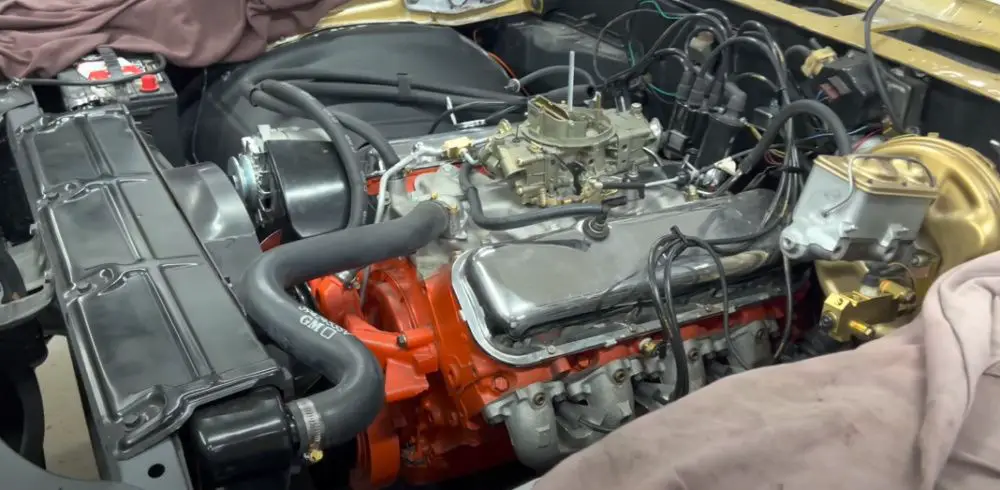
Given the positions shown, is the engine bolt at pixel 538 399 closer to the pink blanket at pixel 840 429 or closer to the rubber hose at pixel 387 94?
the pink blanket at pixel 840 429

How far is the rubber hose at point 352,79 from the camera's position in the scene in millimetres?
2148

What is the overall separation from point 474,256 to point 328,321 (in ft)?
0.94

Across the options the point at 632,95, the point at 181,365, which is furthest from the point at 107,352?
the point at 632,95

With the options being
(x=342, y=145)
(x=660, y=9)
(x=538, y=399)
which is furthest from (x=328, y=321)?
(x=660, y=9)

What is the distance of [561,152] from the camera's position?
156cm

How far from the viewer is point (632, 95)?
6.91ft

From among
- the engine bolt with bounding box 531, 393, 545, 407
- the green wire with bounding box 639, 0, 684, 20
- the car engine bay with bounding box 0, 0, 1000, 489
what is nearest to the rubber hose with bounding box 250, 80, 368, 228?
the car engine bay with bounding box 0, 0, 1000, 489

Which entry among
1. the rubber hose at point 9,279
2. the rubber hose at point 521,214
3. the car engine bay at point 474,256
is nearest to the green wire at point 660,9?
the car engine bay at point 474,256

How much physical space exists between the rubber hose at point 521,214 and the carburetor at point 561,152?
63mm

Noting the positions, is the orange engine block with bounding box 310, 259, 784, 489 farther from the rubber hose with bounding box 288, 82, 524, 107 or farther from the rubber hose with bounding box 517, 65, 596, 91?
the rubber hose with bounding box 517, 65, 596, 91

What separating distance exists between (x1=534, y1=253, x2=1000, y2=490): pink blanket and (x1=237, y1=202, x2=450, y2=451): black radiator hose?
295 mm

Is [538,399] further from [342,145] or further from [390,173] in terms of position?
[342,145]

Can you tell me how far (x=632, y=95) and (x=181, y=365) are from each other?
1.41m

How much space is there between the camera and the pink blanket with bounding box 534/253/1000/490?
2.90 feet
